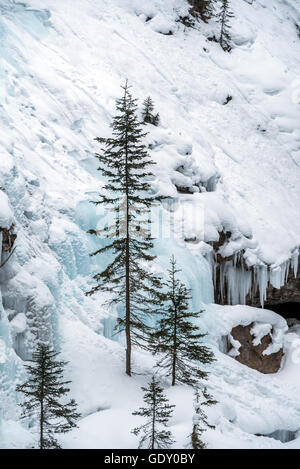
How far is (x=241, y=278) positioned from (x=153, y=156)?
302 inches

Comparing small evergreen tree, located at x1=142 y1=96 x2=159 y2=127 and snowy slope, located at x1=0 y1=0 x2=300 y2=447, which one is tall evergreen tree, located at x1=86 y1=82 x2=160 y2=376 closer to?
snowy slope, located at x1=0 y1=0 x2=300 y2=447

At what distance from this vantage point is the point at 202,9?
110 ft

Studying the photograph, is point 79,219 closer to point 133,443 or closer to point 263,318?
point 133,443

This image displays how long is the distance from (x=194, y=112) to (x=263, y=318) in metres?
14.6

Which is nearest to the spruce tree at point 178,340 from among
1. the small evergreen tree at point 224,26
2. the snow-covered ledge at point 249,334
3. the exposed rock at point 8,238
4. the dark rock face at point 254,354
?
the snow-covered ledge at point 249,334

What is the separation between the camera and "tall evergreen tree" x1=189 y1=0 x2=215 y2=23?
33.2 metres

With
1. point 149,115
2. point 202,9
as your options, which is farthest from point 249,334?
point 202,9

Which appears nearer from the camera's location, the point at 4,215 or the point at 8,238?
the point at 4,215

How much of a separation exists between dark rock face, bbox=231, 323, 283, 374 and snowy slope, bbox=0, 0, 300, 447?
669mm

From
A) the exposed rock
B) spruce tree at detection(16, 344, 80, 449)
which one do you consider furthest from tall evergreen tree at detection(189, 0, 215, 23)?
spruce tree at detection(16, 344, 80, 449)

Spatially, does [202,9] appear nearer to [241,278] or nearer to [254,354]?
[241,278]

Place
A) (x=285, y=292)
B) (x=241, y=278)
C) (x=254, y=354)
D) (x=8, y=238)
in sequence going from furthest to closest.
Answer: (x=285, y=292) < (x=241, y=278) < (x=254, y=354) < (x=8, y=238)

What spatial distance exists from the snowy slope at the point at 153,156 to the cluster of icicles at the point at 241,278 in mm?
529
